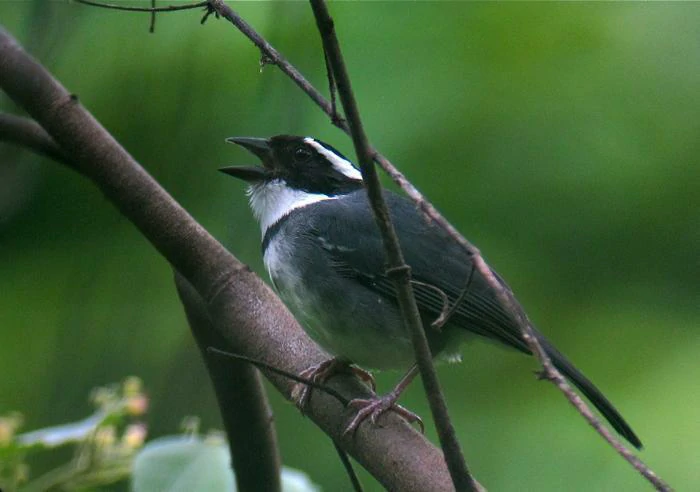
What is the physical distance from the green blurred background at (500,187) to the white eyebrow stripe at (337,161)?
0.32 m

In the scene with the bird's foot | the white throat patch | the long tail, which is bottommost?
the long tail

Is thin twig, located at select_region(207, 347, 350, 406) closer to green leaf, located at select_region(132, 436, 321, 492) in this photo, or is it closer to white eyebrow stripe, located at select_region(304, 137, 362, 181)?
green leaf, located at select_region(132, 436, 321, 492)

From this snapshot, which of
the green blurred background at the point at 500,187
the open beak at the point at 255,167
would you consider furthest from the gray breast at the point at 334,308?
the green blurred background at the point at 500,187

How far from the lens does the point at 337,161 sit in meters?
3.33

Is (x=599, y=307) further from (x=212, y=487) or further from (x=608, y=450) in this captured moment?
(x=212, y=487)

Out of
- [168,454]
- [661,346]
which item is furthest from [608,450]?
[168,454]

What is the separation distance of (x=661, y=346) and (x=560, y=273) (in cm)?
44

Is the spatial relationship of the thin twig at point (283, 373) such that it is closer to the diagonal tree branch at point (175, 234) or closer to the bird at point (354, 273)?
the diagonal tree branch at point (175, 234)

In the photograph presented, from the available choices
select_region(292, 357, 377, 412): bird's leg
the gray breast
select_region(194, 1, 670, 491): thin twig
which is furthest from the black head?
select_region(194, 1, 670, 491): thin twig

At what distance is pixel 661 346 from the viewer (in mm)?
3787

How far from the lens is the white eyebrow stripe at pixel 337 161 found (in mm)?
3246

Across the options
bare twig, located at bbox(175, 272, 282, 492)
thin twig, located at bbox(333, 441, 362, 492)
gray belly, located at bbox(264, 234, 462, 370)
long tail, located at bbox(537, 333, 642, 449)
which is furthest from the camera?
gray belly, located at bbox(264, 234, 462, 370)

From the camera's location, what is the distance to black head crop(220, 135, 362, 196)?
3.23m

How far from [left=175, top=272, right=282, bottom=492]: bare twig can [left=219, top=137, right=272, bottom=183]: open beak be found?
727 millimetres
